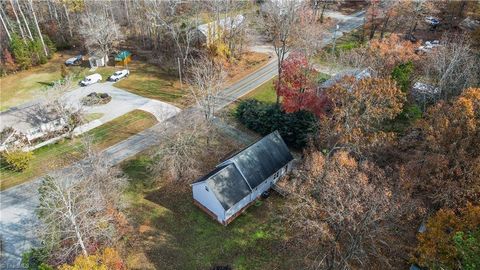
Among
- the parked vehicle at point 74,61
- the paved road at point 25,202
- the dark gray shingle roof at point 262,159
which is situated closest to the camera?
the paved road at point 25,202

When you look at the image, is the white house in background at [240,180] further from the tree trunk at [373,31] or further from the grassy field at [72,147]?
the tree trunk at [373,31]

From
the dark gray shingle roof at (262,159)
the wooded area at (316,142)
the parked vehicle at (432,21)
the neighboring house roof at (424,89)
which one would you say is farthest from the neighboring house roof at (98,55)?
the parked vehicle at (432,21)

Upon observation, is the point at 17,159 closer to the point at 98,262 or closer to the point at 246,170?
the point at 98,262

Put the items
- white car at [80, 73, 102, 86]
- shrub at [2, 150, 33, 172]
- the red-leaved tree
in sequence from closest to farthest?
the red-leaved tree
shrub at [2, 150, 33, 172]
white car at [80, 73, 102, 86]

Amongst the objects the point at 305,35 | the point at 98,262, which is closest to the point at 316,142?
the point at 305,35

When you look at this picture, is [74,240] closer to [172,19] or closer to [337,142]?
[337,142]

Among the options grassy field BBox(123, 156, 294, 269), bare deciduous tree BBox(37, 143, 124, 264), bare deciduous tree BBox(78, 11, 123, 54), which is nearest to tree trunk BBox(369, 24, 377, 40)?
grassy field BBox(123, 156, 294, 269)

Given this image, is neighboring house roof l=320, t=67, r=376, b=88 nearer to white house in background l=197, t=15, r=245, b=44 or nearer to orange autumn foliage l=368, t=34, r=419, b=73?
orange autumn foliage l=368, t=34, r=419, b=73
